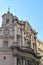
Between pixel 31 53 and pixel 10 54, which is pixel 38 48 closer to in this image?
pixel 31 53

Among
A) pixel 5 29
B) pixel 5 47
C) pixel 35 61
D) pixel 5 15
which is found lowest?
pixel 35 61

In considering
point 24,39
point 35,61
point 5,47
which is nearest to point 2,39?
point 5,47

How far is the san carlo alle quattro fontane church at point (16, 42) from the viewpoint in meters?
41.8

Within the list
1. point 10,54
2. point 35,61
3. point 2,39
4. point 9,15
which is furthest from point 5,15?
point 35,61

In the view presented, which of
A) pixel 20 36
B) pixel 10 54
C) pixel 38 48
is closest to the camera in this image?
pixel 10 54

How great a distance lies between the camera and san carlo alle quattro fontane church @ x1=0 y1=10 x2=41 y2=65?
41750 millimetres

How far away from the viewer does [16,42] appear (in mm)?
42438

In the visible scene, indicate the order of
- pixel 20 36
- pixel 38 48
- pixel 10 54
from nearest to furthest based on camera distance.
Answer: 1. pixel 10 54
2. pixel 20 36
3. pixel 38 48

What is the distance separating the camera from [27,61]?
42.9 m

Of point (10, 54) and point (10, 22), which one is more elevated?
point (10, 22)

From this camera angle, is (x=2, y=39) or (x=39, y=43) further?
(x=39, y=43)

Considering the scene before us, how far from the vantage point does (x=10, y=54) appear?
1652 inches

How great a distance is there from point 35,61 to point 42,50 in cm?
734

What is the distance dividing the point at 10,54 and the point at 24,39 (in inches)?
221
